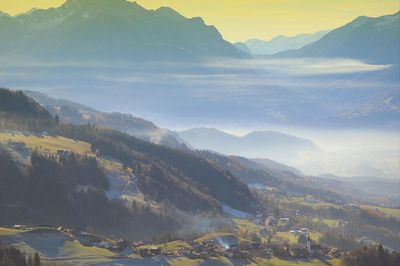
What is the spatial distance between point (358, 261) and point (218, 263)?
32301mm

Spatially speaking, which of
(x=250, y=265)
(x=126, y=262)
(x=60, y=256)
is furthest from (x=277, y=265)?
(x=60, y=256)

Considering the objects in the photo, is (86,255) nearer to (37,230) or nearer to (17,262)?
(37,230)

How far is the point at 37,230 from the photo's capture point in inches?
7805

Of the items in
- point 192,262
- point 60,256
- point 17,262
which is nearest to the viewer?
point 17,262

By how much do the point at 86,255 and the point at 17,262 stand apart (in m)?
35.4

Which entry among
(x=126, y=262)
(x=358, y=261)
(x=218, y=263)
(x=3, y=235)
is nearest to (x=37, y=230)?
(x=3, y=235)

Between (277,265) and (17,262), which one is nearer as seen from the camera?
(17,262)

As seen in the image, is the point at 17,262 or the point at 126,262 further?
the point at 126,262

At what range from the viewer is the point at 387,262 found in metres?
198

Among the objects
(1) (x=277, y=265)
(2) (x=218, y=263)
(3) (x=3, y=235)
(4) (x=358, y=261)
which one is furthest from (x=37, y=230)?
(4) (x=358, y=261)

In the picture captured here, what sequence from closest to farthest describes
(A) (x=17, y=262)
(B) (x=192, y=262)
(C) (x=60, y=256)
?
1. (A) (x=17, y=262)
2. (C) (x=60, y=256)
3. (B) (x=192, y=262)

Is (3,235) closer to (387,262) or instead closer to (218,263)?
(218,263)

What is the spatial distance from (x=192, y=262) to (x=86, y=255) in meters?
24.1

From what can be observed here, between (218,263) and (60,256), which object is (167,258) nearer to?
(218,263)
